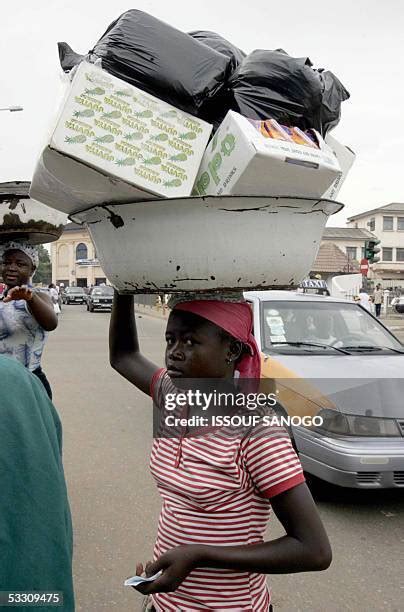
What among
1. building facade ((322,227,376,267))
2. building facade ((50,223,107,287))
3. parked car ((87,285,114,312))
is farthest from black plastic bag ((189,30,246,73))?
building facade ((50,223,107,287))

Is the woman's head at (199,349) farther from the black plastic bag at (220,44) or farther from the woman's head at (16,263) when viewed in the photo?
the woman's head at (16,263)

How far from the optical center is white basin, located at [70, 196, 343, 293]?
1.31 m

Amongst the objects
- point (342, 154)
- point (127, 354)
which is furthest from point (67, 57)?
point (127, 354)

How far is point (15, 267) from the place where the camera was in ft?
12.0

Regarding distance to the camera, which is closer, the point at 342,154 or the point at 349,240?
the point at 342,154

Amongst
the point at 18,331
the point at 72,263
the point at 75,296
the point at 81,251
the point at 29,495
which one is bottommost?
the point at 72,263

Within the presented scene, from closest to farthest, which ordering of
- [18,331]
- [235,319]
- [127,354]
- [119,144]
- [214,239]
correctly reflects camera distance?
[119,144]
[214,239]
[235,319]
[127,354]
[18,331]

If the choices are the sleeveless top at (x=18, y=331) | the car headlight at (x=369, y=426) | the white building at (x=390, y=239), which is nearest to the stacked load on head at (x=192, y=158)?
the sleeveless top at (x=18, y=331)

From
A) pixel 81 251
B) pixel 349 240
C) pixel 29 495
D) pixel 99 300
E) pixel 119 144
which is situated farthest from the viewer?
pixel 81 251

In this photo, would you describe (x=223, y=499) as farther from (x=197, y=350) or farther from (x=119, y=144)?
(x=119, y=144)

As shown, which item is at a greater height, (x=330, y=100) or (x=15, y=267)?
(x=330, y=100)

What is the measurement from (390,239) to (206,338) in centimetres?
7768

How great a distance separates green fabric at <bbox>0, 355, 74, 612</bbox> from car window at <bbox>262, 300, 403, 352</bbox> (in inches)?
164

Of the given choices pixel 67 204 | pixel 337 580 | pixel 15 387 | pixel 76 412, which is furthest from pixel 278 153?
pixel 76 412
